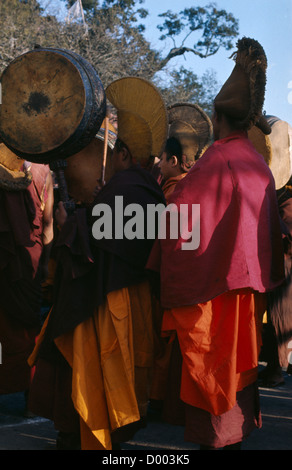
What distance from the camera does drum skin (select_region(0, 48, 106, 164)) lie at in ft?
9.38

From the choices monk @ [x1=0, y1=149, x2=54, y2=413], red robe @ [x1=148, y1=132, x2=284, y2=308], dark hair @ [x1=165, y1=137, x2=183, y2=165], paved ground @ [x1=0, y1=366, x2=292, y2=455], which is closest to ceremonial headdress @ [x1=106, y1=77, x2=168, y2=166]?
red robe @ [x1=148, y1=132, x2=284, y2=308]

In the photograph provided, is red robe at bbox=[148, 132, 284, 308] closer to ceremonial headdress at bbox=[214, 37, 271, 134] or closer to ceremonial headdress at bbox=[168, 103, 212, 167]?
ceremonial headdress at bbox=[214, 37, 271, 134]

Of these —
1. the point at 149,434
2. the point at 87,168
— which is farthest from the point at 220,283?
the point at 149,434

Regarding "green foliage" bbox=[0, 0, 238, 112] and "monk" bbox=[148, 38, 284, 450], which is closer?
"monk" bbox=[148, 38, 284, 450]

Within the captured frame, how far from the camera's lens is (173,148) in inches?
160

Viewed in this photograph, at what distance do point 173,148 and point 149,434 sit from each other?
2.00m

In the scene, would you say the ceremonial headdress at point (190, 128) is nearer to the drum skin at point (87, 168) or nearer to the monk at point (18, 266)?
the drum skin at point (87, 168)

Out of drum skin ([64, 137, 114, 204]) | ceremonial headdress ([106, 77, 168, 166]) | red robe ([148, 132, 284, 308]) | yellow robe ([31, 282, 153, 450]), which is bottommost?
yellow robe ([31, 282, 153, 450])

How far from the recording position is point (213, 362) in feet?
8.48

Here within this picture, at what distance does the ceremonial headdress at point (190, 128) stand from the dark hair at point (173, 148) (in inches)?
1.0

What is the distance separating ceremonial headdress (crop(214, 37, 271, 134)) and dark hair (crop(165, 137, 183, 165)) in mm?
1176

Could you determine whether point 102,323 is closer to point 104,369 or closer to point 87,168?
point 104,369
